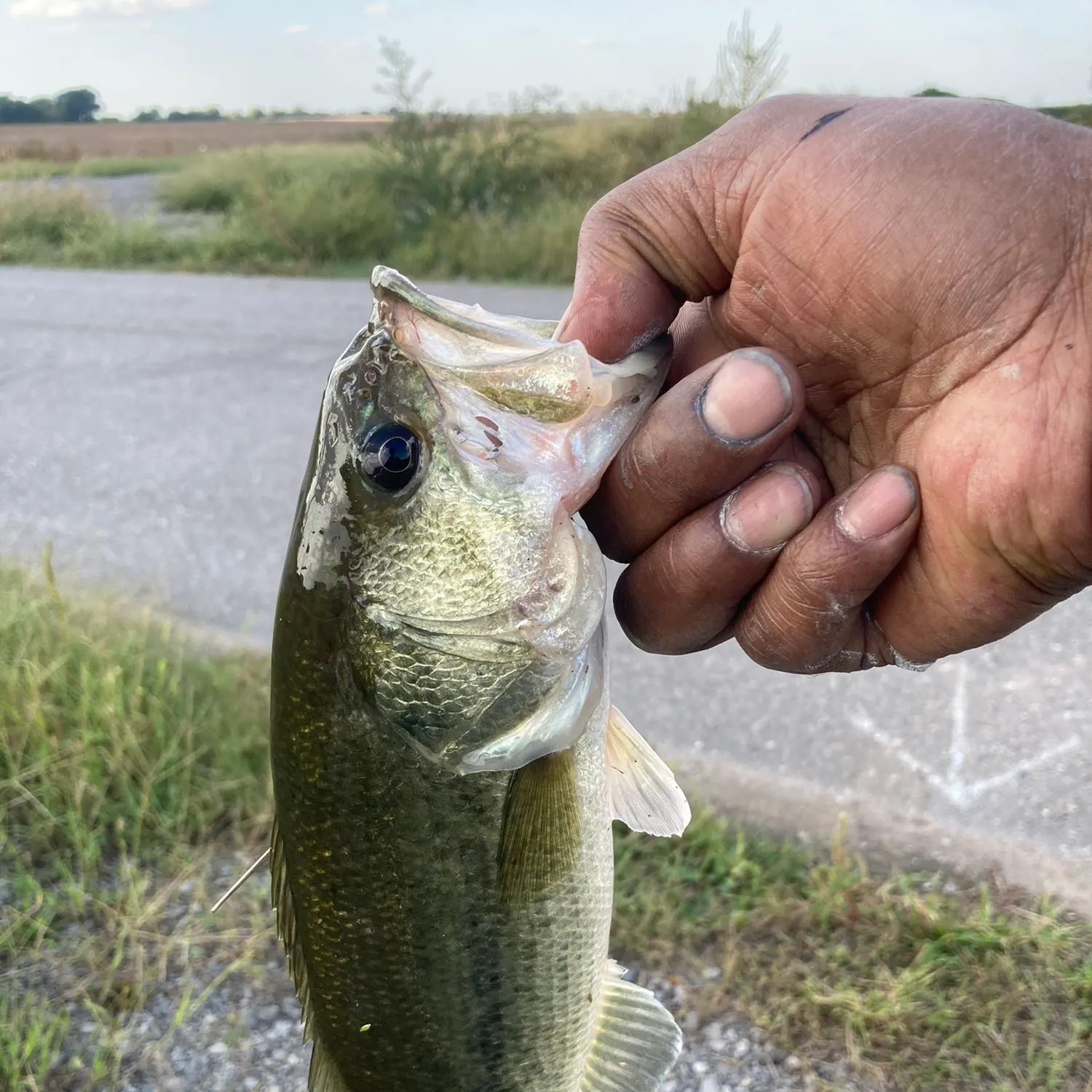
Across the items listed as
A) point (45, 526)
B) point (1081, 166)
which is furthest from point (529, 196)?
point (1081, 166)

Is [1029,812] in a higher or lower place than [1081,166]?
lower

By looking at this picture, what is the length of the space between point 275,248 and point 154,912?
12143mm

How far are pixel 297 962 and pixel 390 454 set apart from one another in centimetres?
83

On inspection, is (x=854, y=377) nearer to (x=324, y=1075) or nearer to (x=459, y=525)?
(x=459, y=525)

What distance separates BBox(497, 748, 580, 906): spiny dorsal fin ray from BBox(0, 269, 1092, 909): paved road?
171 cm

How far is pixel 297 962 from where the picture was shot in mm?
1540

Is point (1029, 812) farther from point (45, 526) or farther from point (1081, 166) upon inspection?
point (45, 526)

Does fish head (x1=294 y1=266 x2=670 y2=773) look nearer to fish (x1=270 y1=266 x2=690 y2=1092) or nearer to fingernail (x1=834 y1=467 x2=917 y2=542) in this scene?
fish (x1=270 y1=266 x2=690 y2=1092)

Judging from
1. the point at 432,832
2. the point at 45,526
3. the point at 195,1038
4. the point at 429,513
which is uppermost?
the point at 429,513

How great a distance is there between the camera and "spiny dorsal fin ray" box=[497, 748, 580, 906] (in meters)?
1.47

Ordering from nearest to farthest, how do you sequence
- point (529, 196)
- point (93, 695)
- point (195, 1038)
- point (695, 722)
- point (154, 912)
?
1. point (195, 1038)
2. point (154, 912)
3. point (93, 695)
4. point (695, 722)
5. point (529, 196)

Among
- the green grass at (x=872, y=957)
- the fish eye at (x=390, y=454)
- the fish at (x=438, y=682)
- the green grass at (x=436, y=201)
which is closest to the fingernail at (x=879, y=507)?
the fish at (x=438, y=682)

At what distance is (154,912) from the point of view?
9.11ft

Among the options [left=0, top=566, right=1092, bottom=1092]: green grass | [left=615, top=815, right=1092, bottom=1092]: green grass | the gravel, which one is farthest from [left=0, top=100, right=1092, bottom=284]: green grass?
the gravel
